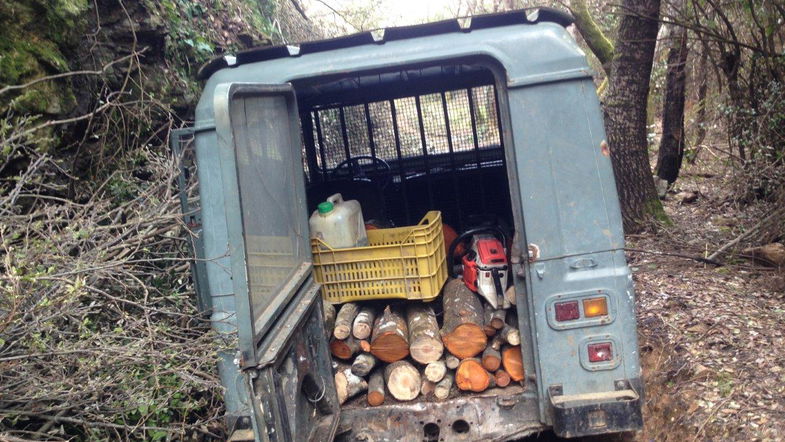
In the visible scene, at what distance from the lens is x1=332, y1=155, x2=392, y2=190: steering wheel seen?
4867 mm

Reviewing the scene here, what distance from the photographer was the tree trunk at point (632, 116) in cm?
595

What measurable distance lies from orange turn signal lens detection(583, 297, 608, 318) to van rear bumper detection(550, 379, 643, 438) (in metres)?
0.38

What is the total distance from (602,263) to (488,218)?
175 centimetres

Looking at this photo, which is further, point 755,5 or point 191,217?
point 755,5


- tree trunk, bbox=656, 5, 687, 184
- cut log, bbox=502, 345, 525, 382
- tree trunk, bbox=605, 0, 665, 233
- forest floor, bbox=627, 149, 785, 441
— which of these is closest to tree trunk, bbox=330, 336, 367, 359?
cut log, bbox=502, 345, 525, 382

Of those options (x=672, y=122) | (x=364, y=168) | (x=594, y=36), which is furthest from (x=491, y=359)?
(x=672, y=122)

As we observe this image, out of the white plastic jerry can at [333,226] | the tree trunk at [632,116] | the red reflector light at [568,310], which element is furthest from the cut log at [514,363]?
the tree trunk at [632,116]

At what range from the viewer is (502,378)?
3.19 metres

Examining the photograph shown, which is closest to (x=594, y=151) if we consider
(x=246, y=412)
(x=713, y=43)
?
(x=246, y=412)

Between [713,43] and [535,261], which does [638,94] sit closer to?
[713,43]

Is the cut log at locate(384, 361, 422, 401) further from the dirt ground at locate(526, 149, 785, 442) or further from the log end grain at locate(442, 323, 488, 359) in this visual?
the dirt ground at locate(526, 149, 785, 442)

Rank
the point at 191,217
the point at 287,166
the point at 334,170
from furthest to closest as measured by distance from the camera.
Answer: the point at 334,170
the point at 191,217
the point at 287,166

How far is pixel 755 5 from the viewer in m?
5.60

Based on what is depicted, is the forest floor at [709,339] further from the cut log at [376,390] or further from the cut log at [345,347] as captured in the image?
the cut log at [345,347]
